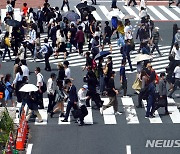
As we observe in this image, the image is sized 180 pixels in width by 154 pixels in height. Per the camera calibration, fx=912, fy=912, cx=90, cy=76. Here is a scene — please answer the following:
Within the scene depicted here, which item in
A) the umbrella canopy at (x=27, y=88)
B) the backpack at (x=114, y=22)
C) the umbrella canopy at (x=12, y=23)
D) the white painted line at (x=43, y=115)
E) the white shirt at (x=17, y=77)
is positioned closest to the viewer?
the umbrella canopy at (x=27, y=88)

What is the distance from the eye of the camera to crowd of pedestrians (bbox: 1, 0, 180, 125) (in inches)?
1469

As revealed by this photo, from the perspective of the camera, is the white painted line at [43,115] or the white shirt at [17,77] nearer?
the white painted line at [43,115]

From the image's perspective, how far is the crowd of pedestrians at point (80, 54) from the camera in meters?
37.3

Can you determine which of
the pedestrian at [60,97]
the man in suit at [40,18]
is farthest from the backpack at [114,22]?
the pedestrian at [60,97]

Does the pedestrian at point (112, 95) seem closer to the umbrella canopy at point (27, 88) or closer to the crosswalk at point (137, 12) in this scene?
the umbrella canopy at point (27, 88)

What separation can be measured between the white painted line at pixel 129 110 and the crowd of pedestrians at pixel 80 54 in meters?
0.42

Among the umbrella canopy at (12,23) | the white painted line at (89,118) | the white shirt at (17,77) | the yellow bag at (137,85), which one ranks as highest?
the umbrella canopy at (12,23)

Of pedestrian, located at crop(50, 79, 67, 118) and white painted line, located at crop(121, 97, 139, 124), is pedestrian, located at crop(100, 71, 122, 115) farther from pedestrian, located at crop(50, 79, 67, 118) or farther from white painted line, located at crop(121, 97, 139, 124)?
pedestrian, located at crop(50, 79, 67, 118)

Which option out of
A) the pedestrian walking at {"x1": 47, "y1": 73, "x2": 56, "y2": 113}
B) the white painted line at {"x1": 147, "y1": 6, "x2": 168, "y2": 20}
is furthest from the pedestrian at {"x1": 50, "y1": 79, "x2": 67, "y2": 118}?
the white painted line at {"x1": 147, "y1": 6, "x2": 168, "y2": 20}

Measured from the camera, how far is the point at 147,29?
1917 inches

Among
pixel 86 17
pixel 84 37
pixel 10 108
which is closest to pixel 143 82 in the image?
pixel 10 108

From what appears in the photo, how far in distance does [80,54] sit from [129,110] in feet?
33.3

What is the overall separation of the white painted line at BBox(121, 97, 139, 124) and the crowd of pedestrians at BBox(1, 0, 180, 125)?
42 cm

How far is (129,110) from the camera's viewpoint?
38.6 metres
